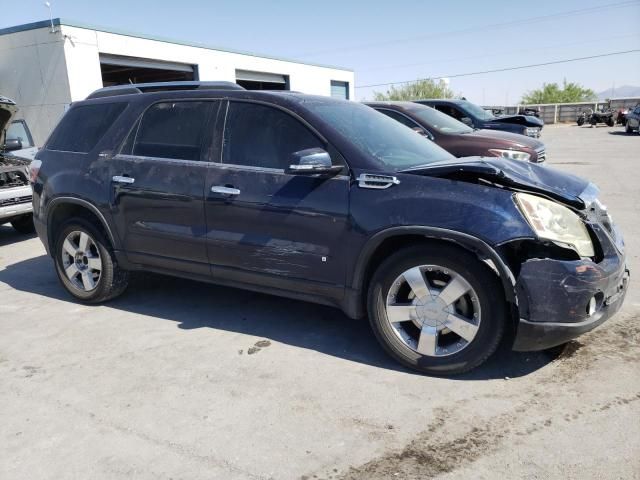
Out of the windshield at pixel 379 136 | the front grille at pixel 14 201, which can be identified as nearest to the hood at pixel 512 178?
the windshield at pixel 379 136

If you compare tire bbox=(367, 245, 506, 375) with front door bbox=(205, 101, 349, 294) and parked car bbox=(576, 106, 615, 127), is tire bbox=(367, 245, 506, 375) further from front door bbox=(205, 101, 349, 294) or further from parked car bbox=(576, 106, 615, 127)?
parked car bbox=(576, 106, 615, 127)

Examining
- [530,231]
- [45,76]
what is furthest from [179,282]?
[45,76]

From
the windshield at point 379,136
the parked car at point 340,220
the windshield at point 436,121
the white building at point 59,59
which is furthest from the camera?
the white building at point 59,59

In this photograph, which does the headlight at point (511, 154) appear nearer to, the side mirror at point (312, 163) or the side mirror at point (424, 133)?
the side mirror at point (424, 133)

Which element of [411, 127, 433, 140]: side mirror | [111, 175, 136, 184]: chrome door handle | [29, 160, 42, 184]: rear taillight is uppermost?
[411, 127, 433, 140]: side mirror

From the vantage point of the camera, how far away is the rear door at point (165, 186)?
4.24m

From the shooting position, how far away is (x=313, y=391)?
→ 334 centimetres

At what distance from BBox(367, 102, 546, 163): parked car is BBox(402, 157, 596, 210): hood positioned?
4475mm

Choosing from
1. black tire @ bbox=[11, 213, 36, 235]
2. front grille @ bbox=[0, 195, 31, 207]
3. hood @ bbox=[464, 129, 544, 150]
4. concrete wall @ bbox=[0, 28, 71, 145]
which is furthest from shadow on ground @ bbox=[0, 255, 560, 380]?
concrete wall @ bbox=[0, 28, 71, 145]

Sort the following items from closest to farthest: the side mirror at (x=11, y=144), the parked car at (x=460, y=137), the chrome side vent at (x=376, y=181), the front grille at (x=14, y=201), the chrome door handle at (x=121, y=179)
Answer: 1. the chrome side vent at (x=376, y=181)
2. the chrome door handle at (x=121, y=179)
3. the front grille at (x=14, y=201)
4. the parked car at (x=460, y=137)
5. the side mirror at (x=11, y=144)

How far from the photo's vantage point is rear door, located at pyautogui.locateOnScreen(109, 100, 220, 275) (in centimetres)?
424

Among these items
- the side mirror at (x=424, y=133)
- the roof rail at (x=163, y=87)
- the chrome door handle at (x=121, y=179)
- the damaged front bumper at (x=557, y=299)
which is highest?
the roof rail at (x=163, y=87)

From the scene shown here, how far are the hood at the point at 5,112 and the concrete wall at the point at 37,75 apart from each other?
29.3ft

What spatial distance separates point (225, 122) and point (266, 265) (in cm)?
116
